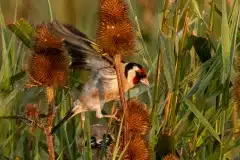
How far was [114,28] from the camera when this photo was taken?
246 centimetres

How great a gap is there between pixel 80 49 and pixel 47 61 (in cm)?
69

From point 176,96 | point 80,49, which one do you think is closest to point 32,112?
point 176,96

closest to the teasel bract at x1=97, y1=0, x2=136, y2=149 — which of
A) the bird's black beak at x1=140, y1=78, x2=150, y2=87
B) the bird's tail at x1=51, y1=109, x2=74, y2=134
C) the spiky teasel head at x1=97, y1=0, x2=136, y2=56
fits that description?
the spiky teasel head at x1=97, y1=0, x2=136, y2=56

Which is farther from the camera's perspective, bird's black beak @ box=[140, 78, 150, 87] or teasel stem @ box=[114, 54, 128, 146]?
bird's black beak @ box=[140, 78, 150, 87]

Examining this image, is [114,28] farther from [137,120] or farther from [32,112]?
[32,112]

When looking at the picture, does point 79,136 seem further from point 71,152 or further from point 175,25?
point 175,25

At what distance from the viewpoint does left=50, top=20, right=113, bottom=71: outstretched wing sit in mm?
2891

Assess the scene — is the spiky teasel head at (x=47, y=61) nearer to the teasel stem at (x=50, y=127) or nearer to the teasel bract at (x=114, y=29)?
the teasel stem at (x=50, y=127)

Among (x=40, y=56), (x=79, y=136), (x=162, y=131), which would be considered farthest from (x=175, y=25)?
(x=79, y=136)

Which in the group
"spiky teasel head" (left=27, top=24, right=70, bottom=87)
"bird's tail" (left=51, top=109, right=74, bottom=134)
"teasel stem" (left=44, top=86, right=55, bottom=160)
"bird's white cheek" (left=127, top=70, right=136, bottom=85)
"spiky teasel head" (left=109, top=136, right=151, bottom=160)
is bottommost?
"spiky teasel head" (left=109, top=136, right=151, bottom=160)

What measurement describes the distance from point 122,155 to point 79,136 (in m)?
1.30

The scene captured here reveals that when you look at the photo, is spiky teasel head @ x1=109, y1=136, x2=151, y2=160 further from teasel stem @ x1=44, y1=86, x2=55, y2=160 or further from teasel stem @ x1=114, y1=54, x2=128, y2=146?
teasel stem @ x1=44, y1=86, x2=55, y2=160

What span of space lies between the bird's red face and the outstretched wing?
0.21 meters

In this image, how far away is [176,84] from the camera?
2936mm
